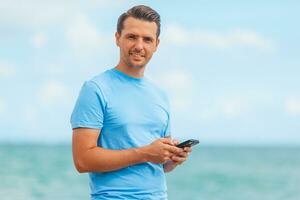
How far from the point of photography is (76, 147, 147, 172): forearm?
11.0ft

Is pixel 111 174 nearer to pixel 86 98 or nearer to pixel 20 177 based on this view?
pixel 86 98

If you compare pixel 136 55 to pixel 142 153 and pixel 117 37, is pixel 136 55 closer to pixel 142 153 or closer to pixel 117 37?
pixel 117 37

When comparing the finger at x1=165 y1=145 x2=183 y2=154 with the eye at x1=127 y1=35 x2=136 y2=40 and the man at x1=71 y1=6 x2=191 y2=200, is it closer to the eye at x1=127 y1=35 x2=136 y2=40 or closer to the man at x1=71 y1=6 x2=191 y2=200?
the man at x1=71 y1=6 x2=191 y2=200

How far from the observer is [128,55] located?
11.5ft

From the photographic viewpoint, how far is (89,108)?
340 cm

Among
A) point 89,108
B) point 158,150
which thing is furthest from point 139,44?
point 158,150

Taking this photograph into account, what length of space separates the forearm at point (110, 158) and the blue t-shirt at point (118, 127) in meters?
0.08

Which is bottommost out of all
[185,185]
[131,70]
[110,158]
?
[110,158]

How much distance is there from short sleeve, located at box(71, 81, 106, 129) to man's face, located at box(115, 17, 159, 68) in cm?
20

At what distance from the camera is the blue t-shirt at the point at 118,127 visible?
342 centimetres

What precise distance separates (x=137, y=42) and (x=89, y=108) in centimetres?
35

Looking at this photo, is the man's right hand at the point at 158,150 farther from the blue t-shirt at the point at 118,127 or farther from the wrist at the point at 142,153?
the blue t-shirt at the point at 118,127

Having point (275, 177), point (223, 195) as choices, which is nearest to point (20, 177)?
point (223, 195)

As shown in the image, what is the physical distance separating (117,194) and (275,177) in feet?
88.1
